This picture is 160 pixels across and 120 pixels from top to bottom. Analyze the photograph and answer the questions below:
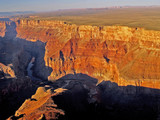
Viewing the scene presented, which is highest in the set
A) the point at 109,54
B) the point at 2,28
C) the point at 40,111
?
the point at 2,28

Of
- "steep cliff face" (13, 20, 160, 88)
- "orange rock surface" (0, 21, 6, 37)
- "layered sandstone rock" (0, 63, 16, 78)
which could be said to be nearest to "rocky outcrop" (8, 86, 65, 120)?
"layered sandstone rock" (0, 63, 16, 78)

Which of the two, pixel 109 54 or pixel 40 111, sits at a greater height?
pixel 109 54

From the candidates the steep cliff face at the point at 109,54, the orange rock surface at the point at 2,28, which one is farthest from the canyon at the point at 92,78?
the orange rock surface at the point at 2,28

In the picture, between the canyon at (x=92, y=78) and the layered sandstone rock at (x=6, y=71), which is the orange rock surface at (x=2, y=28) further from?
the layered sandstone rock at (x=6, y=71)

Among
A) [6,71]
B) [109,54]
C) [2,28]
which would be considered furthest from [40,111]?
[2,28]

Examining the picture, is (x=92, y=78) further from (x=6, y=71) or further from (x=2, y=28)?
(x=2, y=28)

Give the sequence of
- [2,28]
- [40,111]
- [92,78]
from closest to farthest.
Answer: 1. [40,111]
2. [92,78]
3. [2,28]

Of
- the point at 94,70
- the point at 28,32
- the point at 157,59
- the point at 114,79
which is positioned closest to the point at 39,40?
the point at 28,32

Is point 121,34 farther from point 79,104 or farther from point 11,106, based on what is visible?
point 11,106

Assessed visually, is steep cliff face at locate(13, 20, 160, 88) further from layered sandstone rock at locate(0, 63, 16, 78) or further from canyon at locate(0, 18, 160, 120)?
layered sandstone rock at locate(0, 63, 16, 78)
